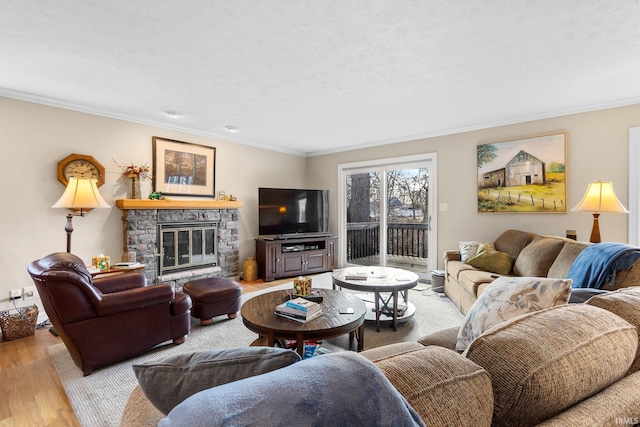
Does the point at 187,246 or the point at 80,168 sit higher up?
the point at 80,168

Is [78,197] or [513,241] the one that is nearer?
[78,197]

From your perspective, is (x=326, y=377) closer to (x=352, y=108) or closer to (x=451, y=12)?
(x=451, y=12)

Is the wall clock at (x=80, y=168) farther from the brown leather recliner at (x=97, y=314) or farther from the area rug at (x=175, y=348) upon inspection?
the area rug at (x=175, y=348)

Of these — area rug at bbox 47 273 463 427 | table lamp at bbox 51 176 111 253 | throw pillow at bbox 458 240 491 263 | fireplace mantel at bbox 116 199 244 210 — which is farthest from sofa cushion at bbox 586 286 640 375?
fireplace mantel at bbox 116 199 244 210

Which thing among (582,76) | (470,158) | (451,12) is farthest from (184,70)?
(470,158)

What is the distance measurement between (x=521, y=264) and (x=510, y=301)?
237cm

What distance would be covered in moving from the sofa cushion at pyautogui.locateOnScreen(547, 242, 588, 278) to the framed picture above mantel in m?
4.47

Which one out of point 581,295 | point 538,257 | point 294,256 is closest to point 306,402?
point 581,295

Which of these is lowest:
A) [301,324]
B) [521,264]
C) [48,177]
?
[301,324]

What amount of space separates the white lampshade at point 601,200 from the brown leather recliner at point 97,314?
13.1 ft

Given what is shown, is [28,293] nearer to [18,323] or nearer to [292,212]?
[18,323]

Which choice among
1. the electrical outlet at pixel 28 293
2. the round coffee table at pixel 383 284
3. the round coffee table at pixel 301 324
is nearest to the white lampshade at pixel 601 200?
the round coffee table at pixel 383 284

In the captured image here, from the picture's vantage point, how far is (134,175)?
4.02 m

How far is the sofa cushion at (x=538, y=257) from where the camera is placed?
302 centimetres
